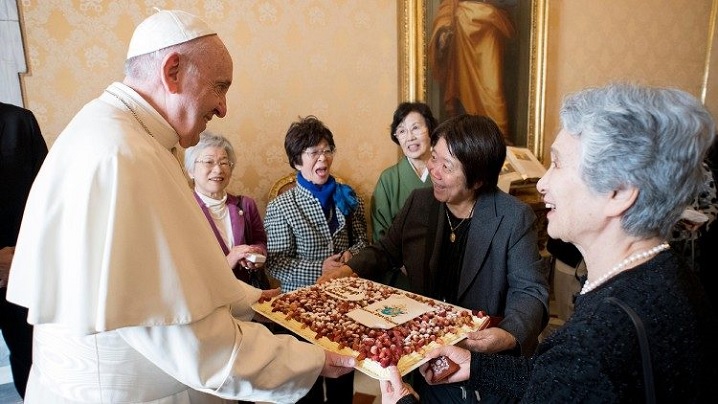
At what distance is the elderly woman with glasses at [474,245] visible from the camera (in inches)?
71.9

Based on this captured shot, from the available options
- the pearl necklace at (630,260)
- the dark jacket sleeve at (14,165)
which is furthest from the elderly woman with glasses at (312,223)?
the pearl necklace at (630,260)

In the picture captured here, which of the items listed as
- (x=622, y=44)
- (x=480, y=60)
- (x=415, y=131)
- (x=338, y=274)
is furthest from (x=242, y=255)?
(x=622, y=44)

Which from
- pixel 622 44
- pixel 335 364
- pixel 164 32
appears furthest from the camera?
pixel 622 44

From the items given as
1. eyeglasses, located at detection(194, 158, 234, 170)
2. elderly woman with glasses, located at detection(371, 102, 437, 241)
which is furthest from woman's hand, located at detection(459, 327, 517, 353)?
eyeglasses, located at detection(194, 158, 234, 170)

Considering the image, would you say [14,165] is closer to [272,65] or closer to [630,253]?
[272,65]

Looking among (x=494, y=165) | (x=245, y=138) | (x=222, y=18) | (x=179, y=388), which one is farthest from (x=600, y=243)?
(x=222, y=18)

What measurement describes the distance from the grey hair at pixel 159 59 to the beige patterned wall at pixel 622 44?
4243 mm

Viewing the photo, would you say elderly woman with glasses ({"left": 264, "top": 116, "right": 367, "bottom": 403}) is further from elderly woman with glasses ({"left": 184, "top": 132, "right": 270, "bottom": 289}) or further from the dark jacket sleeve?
the dark jacket sleeve

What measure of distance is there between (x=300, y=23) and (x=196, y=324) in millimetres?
2909

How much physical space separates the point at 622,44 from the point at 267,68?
4065 mm

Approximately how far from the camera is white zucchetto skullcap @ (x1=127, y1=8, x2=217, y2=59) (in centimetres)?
127

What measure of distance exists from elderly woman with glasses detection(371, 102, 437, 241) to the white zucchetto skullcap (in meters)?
2.14

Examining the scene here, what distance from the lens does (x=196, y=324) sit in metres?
1.12

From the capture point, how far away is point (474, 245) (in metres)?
1.98
